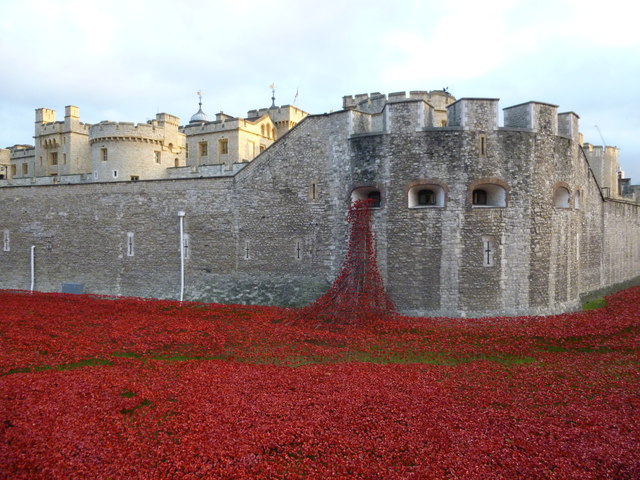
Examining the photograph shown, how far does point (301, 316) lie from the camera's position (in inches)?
629

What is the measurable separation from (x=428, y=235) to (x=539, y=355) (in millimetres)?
5411

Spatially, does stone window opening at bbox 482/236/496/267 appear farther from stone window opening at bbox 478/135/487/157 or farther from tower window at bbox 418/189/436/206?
stone window opening at bbox 478/135/487/157

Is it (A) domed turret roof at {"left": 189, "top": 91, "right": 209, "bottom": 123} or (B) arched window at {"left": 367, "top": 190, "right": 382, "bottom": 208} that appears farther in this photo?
(A) domed turret roof at {"left": 189, "top": 91, "right": 209, "bottom": 123}

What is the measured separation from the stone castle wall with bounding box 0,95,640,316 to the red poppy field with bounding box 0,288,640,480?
2170 mm

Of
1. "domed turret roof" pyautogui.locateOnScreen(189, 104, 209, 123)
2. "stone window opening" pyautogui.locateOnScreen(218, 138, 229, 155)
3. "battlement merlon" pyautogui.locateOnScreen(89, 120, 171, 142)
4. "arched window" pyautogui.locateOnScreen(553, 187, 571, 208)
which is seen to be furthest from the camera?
"domed turret roof" pyautogui.locateOnScreen(189, 104, 209, 123)

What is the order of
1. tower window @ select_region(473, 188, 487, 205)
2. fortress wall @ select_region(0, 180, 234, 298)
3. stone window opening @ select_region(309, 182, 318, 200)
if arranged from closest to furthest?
tower window @ select_region(473, 188, 487, 205), stone window opening @ select_region(309, 182, 318, 200), fortress wall @ select_region(0, 180, 234, 298)

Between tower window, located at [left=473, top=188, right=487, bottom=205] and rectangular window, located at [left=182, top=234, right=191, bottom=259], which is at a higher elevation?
tower window, located at [left=473, top=188, right=487, bottom=205]

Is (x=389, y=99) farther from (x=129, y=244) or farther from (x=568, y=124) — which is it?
(x=129, y=244)

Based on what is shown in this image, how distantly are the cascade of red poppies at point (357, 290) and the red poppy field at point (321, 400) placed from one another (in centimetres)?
95

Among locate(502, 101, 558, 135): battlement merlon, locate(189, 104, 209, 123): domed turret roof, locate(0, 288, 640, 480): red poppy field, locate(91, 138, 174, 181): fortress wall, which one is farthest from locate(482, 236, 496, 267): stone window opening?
locate(189, 104, 209, 123): domed turret roof

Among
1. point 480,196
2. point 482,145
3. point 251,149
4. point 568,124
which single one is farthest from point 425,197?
point 251,149

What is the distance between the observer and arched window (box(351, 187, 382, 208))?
1677 cm

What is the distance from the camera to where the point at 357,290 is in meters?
15.8

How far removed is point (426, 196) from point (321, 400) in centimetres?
1016
